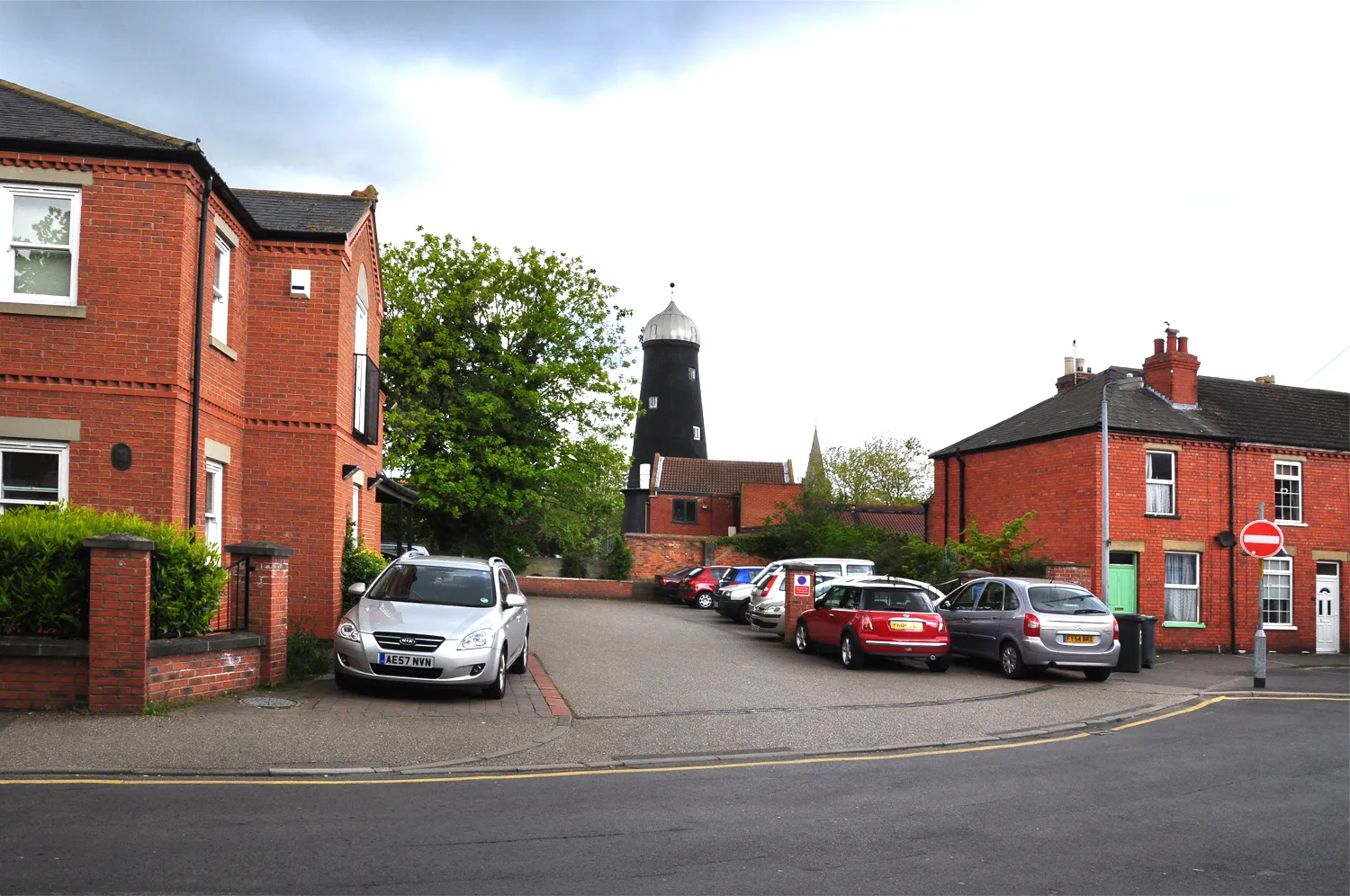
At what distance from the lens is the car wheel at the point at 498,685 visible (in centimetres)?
1268

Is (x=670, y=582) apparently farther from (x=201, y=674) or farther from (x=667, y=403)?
(x=667, y=403)

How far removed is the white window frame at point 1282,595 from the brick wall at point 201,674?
25720mm

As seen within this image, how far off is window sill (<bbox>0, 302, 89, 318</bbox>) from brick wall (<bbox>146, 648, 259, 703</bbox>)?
4.70 meters

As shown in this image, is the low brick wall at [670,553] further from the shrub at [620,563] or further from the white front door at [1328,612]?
the white front door at [1328,612]

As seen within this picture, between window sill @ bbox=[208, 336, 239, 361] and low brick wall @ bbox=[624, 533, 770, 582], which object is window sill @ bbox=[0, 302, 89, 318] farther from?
low brick wall @ bbox=[624, 533, 770, 582]

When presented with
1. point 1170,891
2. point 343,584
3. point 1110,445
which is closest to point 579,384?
point 1110,445

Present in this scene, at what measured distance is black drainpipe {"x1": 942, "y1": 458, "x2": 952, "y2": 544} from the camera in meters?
33.6

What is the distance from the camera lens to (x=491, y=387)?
3597 centimetres

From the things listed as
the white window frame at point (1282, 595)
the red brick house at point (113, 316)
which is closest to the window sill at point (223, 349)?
the red brick house at point (113, 316)

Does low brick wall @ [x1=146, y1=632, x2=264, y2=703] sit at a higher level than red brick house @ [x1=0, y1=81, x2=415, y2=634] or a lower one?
lower

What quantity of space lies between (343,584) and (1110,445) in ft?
61.5

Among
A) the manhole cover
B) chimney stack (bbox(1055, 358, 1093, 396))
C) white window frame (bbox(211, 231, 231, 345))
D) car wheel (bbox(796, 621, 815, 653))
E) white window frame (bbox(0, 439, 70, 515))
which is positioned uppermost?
chimney stack (bbox(1055, 358, 1093, 396))

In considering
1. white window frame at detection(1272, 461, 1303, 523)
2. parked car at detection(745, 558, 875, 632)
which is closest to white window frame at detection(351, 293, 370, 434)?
parked car at detection(745, 558, 875, 632)

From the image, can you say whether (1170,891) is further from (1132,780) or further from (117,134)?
(117,134)
